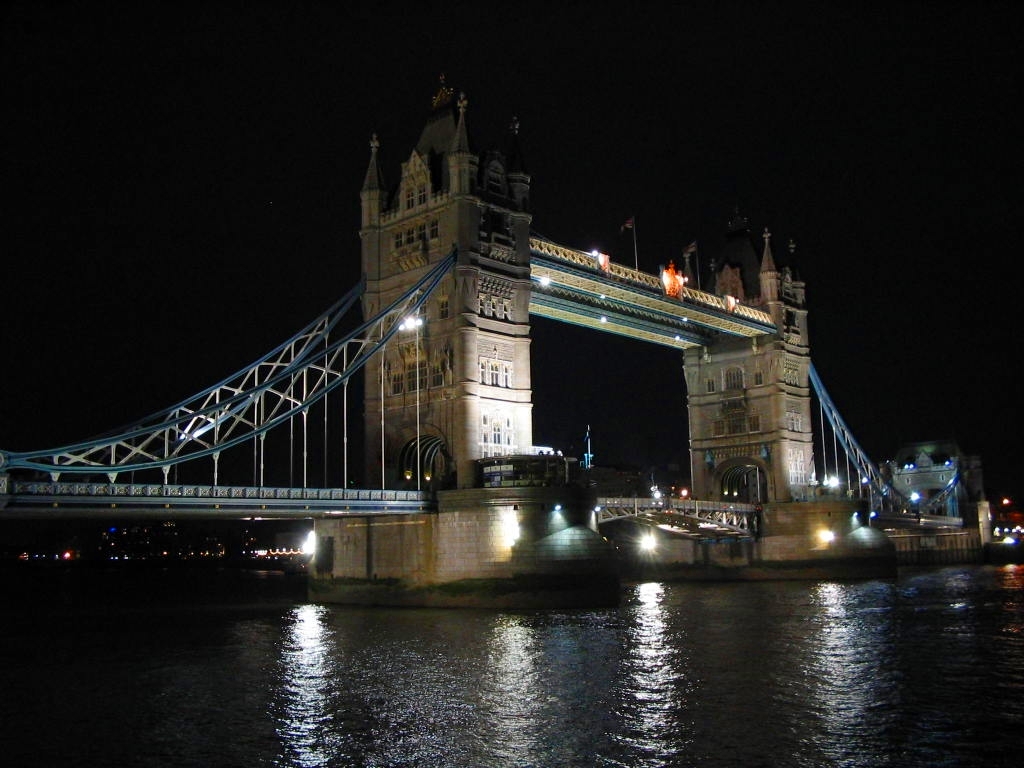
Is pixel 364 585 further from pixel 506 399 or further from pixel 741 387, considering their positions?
pixel 741 387

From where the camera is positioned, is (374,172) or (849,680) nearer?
(849,680)

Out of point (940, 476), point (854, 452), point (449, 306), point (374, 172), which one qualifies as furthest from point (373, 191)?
point (940, 476)

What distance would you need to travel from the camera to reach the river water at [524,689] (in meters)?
21.6

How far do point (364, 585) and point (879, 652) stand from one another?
26.4 meters

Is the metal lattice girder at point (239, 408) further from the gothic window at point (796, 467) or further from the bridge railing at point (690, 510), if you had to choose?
the gothic window at point (796, 467)

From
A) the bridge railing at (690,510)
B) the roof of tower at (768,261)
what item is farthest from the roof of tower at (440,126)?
the roof of tower at (768,261)

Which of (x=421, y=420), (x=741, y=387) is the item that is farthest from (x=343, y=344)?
(x=741, y=387)

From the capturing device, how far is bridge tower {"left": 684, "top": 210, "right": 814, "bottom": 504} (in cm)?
8138

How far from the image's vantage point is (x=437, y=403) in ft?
180

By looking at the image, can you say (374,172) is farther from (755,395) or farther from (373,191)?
(755,395)

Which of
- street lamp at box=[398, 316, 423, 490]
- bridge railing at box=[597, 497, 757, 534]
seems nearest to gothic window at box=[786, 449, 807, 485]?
bridge railing at box=[597, 497, 757, 534]

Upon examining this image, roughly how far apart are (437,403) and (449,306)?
497 centimetres

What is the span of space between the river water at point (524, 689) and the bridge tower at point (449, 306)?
998 cm

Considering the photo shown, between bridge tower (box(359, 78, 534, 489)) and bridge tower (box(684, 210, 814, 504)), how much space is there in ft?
97.6
